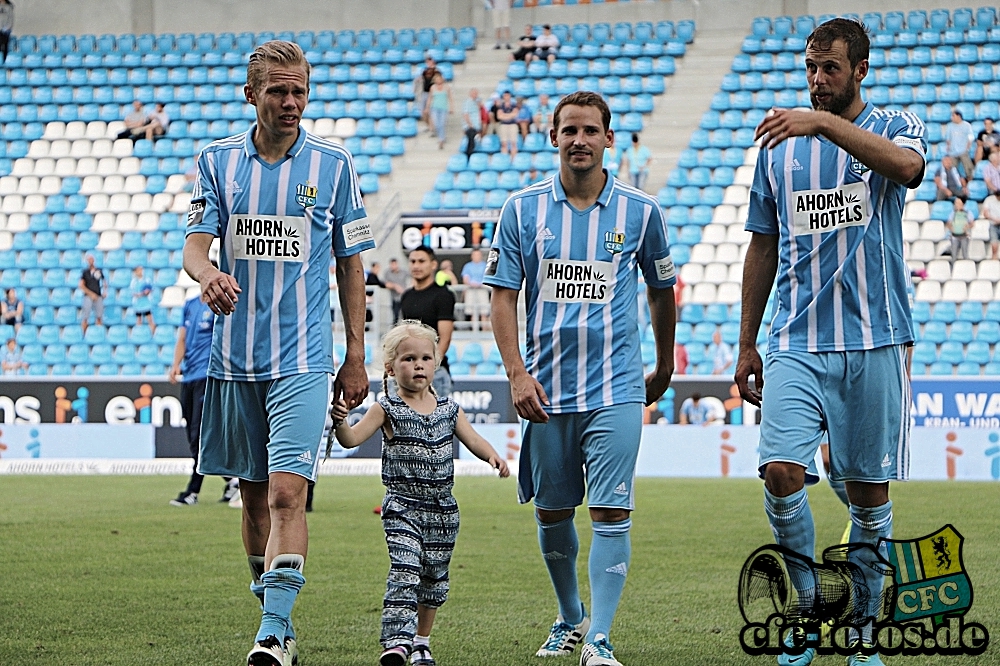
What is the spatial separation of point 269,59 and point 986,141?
740 inches

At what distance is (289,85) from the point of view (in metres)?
4.79

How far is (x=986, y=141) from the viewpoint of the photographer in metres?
21.3

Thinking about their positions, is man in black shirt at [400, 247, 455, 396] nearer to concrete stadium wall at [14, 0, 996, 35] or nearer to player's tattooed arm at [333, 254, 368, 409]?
player's tattooed arm at [333, 254, 368, 409]

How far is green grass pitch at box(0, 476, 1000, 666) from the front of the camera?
5199mm

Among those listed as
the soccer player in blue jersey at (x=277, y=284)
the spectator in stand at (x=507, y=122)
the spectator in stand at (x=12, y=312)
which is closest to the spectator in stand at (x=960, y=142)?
the spectator in stand at (x=507, y=122)

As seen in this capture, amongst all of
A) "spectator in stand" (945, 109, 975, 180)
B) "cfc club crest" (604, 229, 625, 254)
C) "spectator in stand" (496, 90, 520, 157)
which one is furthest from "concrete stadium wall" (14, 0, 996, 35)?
"cfc club crest" (604, 229, 625, 254)

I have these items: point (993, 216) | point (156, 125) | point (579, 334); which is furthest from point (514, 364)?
point (156, 125)

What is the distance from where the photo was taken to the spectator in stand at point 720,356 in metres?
18.8

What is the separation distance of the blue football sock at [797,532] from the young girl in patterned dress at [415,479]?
3.50ft

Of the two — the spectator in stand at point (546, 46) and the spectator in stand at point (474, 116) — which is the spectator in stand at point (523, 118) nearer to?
the spectator in stand at point (474, 116)

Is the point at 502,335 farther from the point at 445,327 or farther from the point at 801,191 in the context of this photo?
the point at 445,327

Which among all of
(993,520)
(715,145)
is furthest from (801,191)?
(715,145)

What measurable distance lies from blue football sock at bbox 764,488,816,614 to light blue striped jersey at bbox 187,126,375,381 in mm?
1703

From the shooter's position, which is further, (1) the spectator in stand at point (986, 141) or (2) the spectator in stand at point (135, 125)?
(2) the spectator in stand at point (135, 125)
